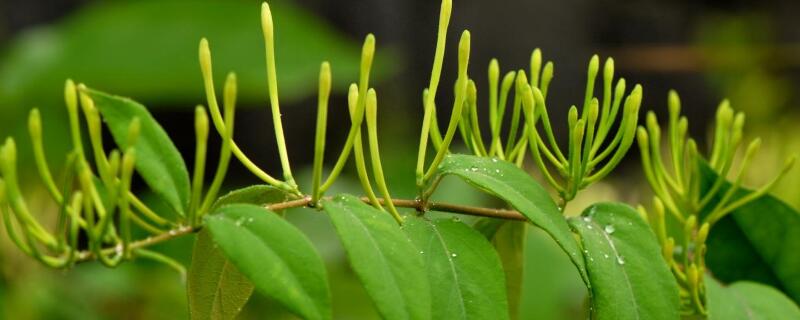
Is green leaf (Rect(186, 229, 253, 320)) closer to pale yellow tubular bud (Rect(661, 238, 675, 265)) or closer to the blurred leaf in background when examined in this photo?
pale yellow tubular bud (Rect(661, 238, 675, 265))

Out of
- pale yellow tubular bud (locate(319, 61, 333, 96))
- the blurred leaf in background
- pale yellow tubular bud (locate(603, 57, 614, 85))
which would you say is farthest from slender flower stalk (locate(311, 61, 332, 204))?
the blurred leaf in background

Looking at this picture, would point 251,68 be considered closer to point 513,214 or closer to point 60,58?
point 60,58

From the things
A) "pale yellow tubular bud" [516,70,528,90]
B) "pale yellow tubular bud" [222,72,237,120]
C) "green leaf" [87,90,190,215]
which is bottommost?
"green leaf" [87,90,190,215]

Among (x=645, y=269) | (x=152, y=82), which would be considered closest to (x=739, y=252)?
(x=645, y=269)

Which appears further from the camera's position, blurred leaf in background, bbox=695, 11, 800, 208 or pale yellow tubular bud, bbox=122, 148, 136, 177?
blurred leaf in background, bbox=695, 11, 800, 208

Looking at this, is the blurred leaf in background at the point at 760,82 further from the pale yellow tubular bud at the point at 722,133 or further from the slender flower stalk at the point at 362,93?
the slender flower stalk at the point at 362,93

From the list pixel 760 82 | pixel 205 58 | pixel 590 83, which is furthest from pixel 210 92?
pixel 760 82
